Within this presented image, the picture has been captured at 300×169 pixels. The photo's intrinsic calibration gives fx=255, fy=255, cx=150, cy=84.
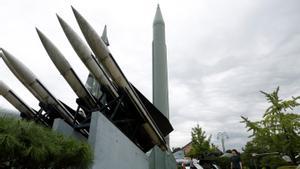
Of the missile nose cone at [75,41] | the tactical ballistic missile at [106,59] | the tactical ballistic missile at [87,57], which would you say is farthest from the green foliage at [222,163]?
the missile nose cone at [75,41]

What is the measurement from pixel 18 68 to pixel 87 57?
2.16 metres

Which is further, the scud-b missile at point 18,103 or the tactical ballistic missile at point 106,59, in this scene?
Answer: the scud-b missile at point 18,103

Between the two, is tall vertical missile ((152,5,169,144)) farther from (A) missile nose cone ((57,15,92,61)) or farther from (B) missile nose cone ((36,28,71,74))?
(B) missile nose cone ((36,28,71,74))

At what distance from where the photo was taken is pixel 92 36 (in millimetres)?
7258

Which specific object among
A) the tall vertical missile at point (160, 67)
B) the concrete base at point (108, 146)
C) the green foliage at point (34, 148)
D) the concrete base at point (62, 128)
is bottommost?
the green foliage at point (34, 148)

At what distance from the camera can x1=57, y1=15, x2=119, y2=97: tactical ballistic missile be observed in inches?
289

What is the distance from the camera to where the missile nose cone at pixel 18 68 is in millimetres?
7750

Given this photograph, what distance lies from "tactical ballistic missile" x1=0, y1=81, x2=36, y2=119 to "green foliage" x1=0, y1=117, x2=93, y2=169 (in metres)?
5.96

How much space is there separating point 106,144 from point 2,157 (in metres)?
3.39

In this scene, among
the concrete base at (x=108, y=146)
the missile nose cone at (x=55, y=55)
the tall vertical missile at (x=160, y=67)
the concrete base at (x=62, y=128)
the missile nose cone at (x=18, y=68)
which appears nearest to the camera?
the concrete base at (x=108, y=146)

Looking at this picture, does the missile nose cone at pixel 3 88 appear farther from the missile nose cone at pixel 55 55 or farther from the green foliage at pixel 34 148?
the green foliage at pixel 34 148

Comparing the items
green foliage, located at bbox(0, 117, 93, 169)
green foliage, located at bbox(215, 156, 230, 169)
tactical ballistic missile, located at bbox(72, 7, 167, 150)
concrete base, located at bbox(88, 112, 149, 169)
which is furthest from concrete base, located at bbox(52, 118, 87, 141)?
green foliage, located at bbox(215, 156, 230, 169)

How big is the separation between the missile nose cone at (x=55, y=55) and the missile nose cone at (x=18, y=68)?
3.39 feet

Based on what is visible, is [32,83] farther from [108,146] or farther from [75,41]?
[108,146]
